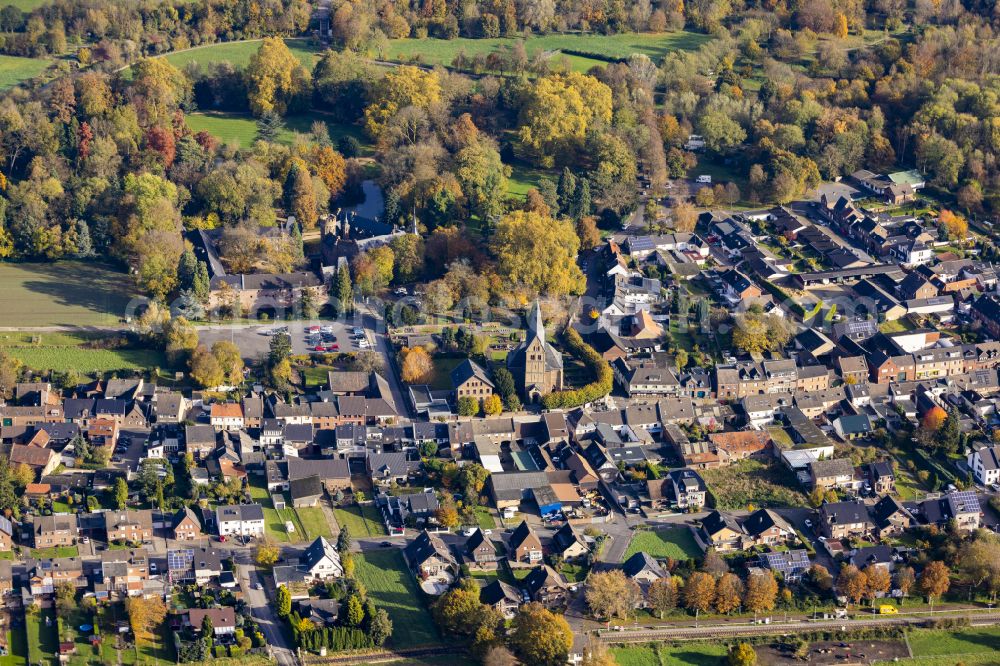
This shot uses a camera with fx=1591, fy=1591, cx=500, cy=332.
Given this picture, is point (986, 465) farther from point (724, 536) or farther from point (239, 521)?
point (239, 521)

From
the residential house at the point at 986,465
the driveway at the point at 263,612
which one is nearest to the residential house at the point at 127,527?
the driveway at the point at 263,612

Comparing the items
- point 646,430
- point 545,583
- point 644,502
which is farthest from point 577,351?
point 545,583

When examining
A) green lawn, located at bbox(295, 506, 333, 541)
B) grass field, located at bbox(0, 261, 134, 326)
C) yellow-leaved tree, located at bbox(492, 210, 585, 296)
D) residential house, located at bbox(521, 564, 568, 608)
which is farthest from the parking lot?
residential house, located at bbox(521, 564, 568, 608)

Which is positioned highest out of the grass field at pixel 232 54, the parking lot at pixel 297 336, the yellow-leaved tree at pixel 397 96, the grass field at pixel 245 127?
the grass field at pixel 232 54

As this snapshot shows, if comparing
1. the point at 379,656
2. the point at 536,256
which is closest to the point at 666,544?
the point at 379,656

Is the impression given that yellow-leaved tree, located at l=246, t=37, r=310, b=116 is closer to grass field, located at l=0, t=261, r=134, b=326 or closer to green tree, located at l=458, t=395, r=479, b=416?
grass field, located at l=0, t=261, r=134, b=326

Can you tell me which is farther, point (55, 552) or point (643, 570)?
point (55, 552)

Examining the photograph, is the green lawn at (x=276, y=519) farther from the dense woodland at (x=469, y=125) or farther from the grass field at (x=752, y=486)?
the grass field at (x=752, y=486)

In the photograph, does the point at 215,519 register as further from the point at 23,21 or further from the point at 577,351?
the point at 23,21
